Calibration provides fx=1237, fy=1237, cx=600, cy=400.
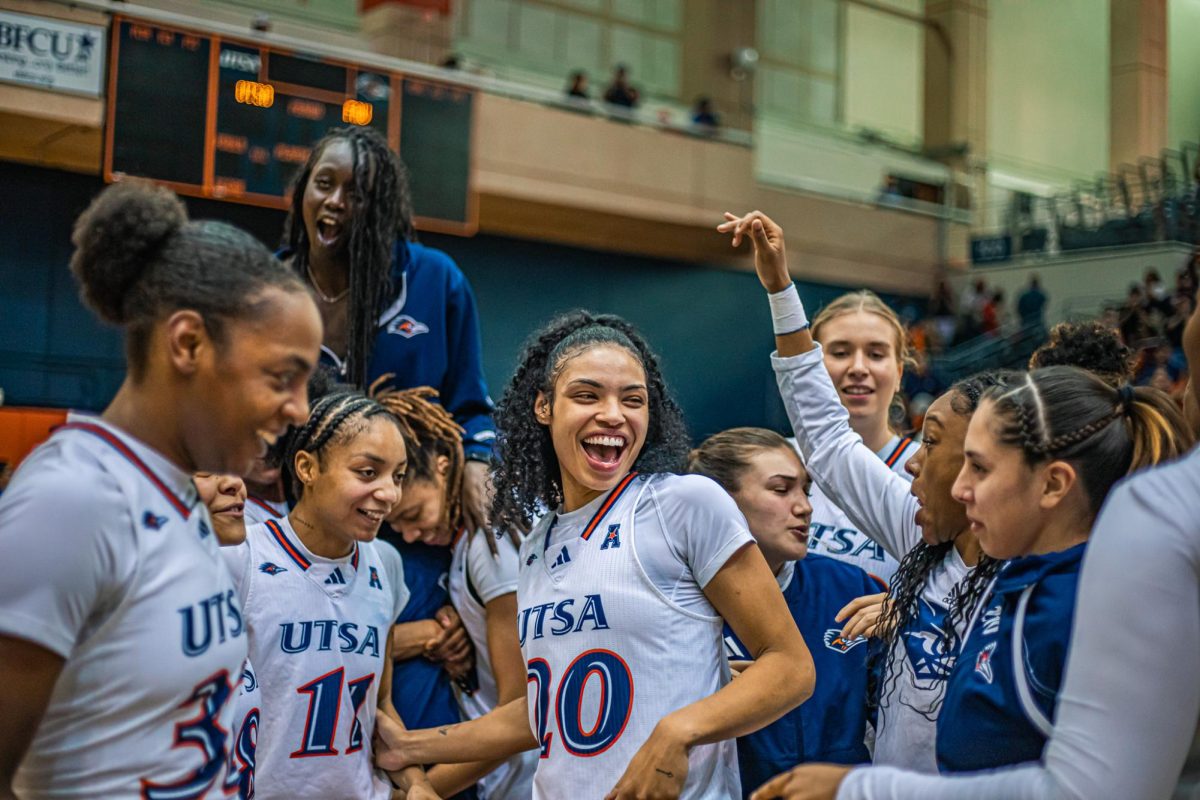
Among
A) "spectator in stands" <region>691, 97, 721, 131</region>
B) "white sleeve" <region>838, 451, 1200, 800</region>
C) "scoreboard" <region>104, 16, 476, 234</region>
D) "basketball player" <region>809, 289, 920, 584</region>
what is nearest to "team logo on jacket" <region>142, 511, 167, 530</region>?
"white sleeve" <region>838, 451, 1200, 800</region>

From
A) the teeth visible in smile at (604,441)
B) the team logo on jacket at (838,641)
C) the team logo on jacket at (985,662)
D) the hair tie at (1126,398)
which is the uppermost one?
the hair tie at (1126,398)

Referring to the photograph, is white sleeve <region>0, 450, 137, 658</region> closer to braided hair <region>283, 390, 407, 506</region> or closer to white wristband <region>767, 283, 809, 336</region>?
braided hair <region>283, 390, 407, 506</region>

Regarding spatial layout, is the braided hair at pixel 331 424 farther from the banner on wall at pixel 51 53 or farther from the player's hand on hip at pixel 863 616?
the banner on wall at pixel 51 53

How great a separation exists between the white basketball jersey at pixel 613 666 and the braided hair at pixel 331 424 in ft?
2.42

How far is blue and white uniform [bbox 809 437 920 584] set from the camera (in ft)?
11.2

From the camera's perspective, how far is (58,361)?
10.5 m

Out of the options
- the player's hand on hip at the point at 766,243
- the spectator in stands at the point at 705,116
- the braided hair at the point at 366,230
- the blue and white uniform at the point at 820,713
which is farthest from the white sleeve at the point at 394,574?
the spectator in stands at the point at 705,116

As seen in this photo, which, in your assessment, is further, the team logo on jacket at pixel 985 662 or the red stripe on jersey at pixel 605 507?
the red stripe on jersey at pixel 605 507

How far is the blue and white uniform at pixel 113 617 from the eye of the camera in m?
1.52

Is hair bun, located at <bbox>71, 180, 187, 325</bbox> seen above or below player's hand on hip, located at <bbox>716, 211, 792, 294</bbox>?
below

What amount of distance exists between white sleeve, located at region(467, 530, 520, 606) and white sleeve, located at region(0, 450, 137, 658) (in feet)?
5.30

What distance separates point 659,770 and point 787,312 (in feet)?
4.13

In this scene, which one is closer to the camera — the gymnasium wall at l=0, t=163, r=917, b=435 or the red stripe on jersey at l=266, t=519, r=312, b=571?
the red stripe on jersey at l=266, t=519, r=312, b=571

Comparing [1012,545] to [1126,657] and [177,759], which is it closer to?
[1126,657]
